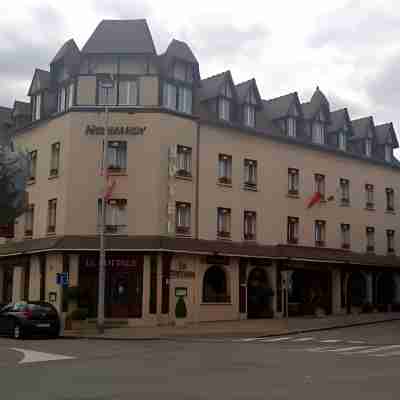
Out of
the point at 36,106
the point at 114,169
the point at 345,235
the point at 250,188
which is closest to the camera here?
the point at 114,169

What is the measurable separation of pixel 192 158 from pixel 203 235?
Answer: 418 centimetres

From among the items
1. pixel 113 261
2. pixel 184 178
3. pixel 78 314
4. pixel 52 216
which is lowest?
pixel 78 314

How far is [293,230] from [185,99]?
10.6 m

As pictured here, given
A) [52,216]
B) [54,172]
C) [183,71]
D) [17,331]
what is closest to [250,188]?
[183,71]

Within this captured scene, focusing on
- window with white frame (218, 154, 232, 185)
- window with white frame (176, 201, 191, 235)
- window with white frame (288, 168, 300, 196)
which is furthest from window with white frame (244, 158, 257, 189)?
window with white frame (176, 201, 191, 235)

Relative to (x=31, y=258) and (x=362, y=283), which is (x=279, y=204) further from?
(x=31, y=258)

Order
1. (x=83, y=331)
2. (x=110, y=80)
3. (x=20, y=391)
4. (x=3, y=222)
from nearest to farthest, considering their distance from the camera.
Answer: (x=3, y=222) < (x=20, y=391) < (x=83, y=331) < (x=110, y=80)

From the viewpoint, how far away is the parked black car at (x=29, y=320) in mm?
26484

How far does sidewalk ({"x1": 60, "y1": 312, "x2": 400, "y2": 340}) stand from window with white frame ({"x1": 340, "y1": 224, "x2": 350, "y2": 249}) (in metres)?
6.53

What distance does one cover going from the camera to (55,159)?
3700cm

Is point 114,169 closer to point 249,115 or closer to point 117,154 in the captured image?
point 117,154

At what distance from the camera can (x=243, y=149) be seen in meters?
39.4

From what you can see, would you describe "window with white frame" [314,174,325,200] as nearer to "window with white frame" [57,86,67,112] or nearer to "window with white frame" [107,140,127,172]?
"window with white frame" [107,140,127,172]

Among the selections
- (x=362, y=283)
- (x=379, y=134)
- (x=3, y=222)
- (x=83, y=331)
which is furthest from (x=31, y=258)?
(x=3, y=222)
